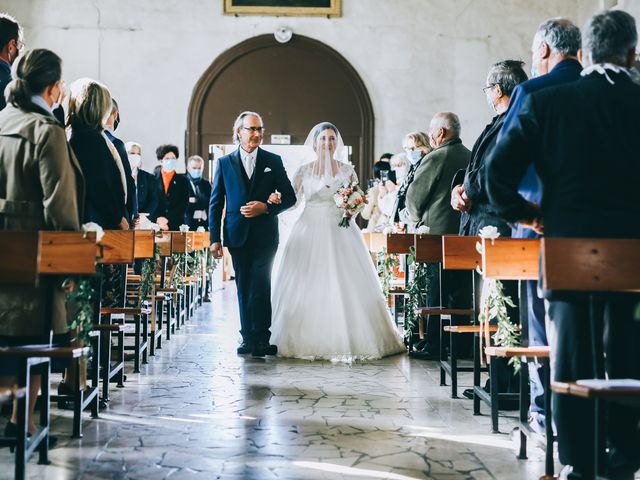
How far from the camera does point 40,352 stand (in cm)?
308

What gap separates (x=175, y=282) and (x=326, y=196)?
2.06 m

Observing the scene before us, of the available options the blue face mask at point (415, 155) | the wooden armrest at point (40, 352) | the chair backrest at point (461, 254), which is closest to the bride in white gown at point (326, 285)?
the blue face mask at point (415, 155)

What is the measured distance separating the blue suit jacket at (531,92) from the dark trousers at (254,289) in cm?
304

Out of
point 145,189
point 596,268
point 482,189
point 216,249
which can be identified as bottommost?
point 596,268

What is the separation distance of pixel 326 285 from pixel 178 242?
5.18 feet

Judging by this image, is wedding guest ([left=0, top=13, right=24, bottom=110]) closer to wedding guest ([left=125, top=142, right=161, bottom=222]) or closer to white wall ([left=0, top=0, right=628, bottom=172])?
wedding guest ([left=125, top=142, right=161, bottom=222])

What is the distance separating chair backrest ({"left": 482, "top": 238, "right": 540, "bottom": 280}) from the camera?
11.2ft

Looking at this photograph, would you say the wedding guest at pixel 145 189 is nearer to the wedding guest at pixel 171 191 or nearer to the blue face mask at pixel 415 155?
the wedding guest at pixel 171 191

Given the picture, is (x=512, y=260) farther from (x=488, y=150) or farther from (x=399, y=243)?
(x=399, y=243)

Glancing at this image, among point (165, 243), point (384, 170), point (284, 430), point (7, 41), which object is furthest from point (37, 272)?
point (384, 170)

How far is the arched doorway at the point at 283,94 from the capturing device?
13.2 m

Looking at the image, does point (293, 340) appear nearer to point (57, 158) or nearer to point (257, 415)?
point (257, 415)

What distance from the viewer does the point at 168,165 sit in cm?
1020

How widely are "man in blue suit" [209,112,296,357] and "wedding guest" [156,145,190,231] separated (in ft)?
11.1
